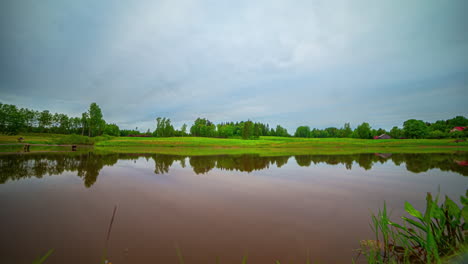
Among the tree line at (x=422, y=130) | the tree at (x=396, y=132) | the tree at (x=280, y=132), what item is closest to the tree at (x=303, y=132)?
the tree at (x=280, y=132)

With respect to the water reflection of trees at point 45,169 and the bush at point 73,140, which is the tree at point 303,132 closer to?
the bush at point 73,140

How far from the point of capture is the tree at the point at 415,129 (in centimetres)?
6209

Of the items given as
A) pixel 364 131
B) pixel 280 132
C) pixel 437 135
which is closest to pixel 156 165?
pixel 437 135

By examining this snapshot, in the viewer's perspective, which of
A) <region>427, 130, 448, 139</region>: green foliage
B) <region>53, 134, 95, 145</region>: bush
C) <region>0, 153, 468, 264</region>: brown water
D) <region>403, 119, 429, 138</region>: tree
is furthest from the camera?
<region>403, 119, 429, 138</region>: tree

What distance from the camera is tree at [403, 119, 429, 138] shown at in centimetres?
6209

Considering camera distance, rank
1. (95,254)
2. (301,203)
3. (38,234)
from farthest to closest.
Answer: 1. (301,203)
2. (38,234)
3. (95,254)

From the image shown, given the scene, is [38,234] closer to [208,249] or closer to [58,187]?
[208,249]

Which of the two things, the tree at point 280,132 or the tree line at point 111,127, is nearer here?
the tree line at point 111,127

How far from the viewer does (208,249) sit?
127 inches

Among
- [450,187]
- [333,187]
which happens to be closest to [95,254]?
[333,187]

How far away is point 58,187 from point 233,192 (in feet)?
→ 22.9

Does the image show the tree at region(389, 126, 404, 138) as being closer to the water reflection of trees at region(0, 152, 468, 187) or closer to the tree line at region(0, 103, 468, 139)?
the tree line at region(0, 103, 468, 139)

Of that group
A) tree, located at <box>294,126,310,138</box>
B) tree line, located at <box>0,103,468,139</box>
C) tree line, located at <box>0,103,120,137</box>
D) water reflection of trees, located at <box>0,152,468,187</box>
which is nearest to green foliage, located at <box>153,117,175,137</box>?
tree line, located at <box>0,103,468,139</box>

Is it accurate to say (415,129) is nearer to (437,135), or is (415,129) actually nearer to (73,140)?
(437,135)
